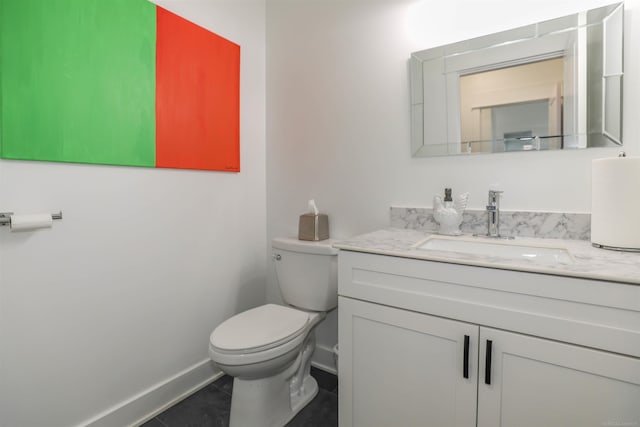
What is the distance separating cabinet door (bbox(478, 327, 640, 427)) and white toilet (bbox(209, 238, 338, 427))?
2.47 feet

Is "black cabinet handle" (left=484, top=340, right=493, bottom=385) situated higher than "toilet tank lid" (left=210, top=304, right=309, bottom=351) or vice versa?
"black cabinet handle" (left=484, top=340, right=493, bottom=385)

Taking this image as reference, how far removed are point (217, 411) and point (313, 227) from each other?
3.25ft

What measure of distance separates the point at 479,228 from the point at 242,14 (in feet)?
5.72

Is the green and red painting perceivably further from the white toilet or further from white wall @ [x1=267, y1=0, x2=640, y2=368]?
the white toilet

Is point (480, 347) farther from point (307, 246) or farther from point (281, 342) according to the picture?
point (307, 246)

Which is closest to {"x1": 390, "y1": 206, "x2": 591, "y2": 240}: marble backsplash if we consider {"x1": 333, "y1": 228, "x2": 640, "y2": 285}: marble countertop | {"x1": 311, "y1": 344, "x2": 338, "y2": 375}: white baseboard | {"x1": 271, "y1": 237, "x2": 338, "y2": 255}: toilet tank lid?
{"x1": 333, "y1": 228, "x2": 640, "y2": 285}: marble countertop

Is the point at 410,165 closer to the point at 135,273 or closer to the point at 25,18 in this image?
the point at 135,273

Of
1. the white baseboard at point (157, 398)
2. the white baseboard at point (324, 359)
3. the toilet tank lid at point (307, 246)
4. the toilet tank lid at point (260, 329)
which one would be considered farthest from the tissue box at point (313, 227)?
the white baseboard at point (157, 398)

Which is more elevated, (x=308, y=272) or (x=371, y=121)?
(x=371, y=121)

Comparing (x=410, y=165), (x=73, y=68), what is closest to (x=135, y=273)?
(x=73, y=68)

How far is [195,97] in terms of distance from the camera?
1678 millimetres

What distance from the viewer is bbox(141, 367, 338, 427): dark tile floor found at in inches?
58.9

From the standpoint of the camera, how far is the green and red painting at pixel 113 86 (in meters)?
1.13

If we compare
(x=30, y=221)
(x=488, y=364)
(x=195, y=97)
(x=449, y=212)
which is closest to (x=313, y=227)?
(x=449, y=212)
